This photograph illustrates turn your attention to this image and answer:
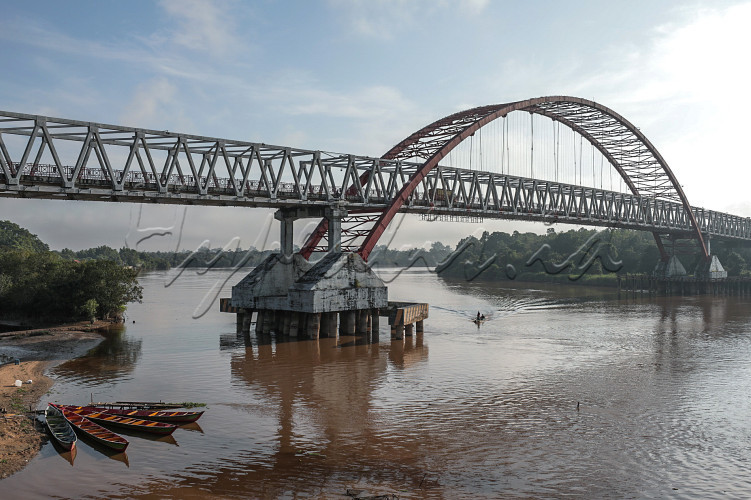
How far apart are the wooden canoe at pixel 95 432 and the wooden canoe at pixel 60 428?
7.3 inches

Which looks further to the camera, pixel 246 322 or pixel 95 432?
pixel 246 322

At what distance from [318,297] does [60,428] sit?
19654 mm

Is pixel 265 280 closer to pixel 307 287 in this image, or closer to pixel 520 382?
pixel 307 287

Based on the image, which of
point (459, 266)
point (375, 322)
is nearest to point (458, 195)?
point (375, 322)

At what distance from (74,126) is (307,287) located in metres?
16.2

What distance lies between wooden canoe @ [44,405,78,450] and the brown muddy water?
501 millimetres

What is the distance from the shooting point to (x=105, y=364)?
32625mm

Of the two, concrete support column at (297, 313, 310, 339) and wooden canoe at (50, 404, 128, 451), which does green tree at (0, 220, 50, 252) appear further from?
wooden canoe at (50, 404, 128, 451)

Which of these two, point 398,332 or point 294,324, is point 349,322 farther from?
point 294,324

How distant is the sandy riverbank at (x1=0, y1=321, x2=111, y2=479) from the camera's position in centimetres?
1845

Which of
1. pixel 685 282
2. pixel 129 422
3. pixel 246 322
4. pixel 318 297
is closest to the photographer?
pixel 129 422

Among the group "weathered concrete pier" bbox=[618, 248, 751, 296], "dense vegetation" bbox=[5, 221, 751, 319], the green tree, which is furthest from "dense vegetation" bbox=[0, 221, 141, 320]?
the green tree

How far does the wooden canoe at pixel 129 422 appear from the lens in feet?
66.3

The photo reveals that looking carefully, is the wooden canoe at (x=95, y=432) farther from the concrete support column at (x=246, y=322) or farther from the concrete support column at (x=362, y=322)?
→ the concrete support column at (x=362, y=322)
